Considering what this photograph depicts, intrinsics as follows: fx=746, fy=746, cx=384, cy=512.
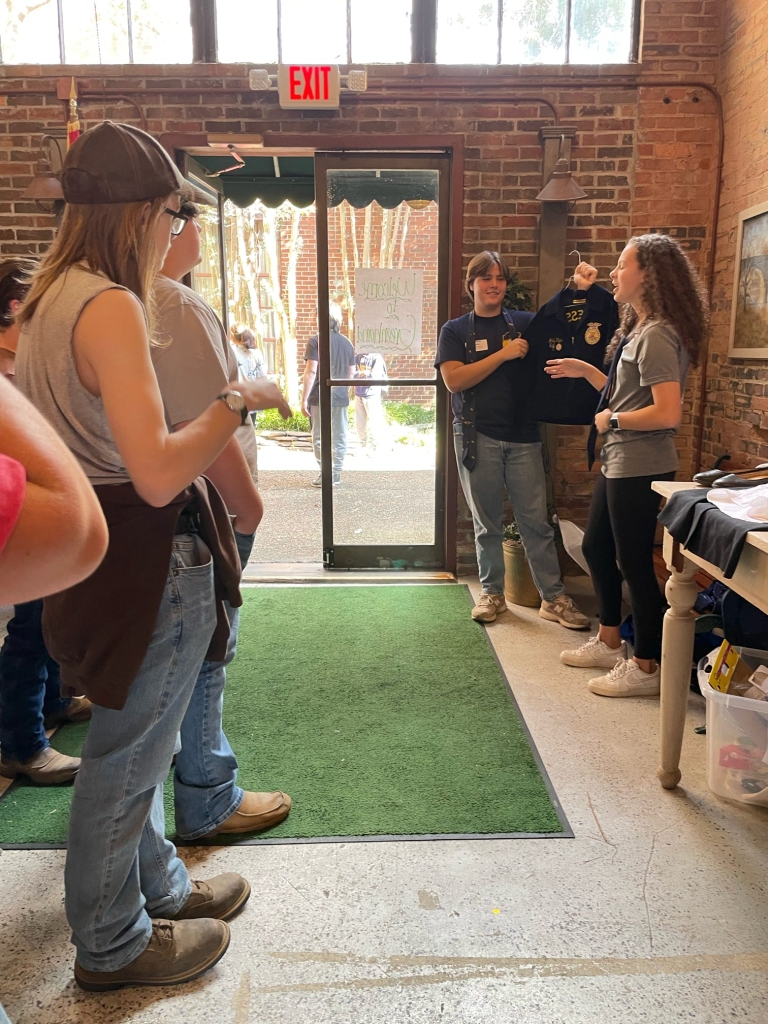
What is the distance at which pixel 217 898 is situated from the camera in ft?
5.75

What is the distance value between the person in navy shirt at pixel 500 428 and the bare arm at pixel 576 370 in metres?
0.38

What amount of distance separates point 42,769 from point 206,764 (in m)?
0.74

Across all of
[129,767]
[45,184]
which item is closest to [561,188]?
[45,184]

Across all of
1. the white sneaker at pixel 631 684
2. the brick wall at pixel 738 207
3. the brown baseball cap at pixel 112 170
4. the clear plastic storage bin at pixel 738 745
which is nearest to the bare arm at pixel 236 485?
the brown baseball cap at pixel 112 170

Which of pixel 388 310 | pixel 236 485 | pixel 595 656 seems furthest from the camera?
pixel 388 310

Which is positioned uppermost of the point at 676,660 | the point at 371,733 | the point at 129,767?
the point at 129,767

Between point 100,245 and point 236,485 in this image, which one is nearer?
point 100,245

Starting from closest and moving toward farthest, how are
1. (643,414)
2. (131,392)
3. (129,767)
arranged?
(131,392) < (129,767) < (643,414)

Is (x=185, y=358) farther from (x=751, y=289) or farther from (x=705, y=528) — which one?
(x=751, y=289)

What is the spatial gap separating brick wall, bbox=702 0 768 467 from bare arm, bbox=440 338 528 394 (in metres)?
1.09

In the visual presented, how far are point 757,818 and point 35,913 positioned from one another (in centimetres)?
196

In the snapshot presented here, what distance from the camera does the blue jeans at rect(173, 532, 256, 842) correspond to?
1.88 m

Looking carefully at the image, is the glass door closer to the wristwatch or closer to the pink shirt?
the wristwatch

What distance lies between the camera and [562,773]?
7.90ft
